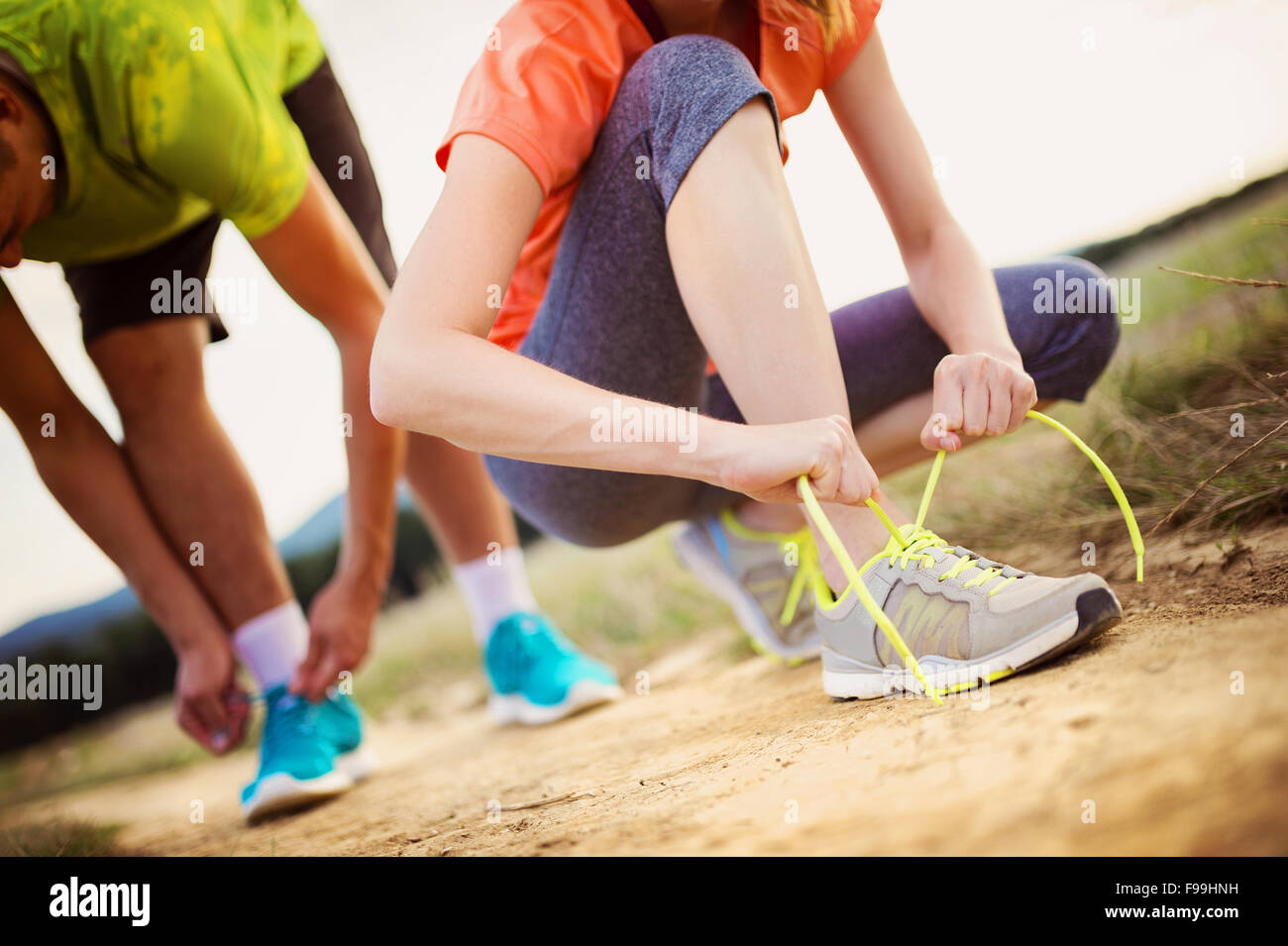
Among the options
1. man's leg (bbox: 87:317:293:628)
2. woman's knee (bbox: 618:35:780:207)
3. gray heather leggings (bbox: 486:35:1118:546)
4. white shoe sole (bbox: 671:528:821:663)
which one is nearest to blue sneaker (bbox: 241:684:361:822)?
man's leg (bbox: 87:317:293:628)

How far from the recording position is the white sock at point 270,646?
1579 millimetres

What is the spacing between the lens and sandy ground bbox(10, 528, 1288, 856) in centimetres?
54

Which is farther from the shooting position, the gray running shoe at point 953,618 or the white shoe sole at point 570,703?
the white shoe sole at point 570,703

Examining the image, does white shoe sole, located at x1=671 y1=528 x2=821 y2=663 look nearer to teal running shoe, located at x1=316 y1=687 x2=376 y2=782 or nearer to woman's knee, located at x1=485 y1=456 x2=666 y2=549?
woman's knee, located at x1=485 y1=456 x2=666 y2=549

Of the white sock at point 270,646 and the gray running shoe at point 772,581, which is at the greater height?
the gray running shoe at point 772,581

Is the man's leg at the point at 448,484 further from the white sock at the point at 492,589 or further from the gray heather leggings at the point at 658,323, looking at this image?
the gray heather leggings at the point at 658,323

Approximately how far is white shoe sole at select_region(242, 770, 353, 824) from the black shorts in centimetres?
86

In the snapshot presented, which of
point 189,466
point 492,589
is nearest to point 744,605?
point 492,589

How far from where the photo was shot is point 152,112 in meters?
1.23

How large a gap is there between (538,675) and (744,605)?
449mm

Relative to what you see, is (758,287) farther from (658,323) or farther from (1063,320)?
(1063,320)

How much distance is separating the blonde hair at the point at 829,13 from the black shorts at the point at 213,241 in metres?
1.00

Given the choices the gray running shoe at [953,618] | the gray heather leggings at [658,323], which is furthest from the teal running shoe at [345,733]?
the gray running shoe at [953,618]
